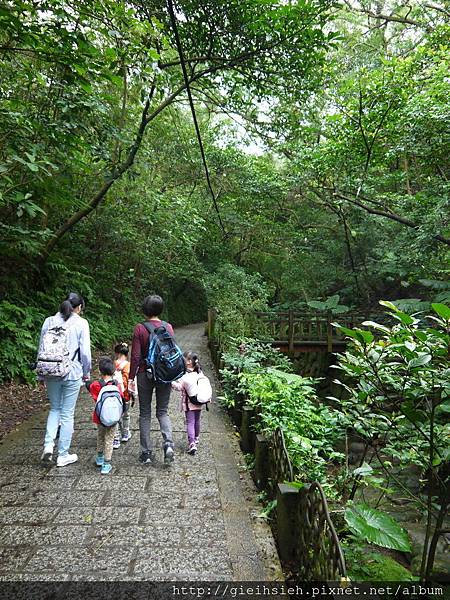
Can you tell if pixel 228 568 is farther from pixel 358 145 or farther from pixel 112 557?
pixel 358 145

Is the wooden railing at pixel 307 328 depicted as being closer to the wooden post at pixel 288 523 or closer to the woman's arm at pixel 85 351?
the woman's arm at pixel 85 351

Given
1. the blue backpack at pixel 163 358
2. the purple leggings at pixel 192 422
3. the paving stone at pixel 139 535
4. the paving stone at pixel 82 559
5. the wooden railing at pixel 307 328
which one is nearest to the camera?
the paving stone at pixel 82 559

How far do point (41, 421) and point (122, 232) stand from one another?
612 centimetres

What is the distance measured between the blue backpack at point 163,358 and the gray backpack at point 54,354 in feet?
2.57

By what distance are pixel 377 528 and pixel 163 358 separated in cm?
229

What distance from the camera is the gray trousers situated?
3.87 metres

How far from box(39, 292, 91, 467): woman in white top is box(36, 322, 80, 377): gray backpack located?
3 cm

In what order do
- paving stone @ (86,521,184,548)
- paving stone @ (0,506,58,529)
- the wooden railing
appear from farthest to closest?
the wooden railing < paving stone @ (0,506,58,529) < paving stone @ (86,521,184,548)

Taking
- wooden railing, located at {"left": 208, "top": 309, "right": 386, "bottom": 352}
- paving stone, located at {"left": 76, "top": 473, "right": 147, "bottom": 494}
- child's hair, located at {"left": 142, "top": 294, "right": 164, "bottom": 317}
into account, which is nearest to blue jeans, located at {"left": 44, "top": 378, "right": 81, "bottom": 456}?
paving stone, located at {"left": 76, "top": 473, "right": 147, "bottom": 494}

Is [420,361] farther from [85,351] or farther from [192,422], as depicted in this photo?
[85,351]

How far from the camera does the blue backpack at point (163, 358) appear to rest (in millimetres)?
3699

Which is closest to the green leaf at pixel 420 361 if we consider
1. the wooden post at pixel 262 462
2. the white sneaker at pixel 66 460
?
the wooden post at pixel 262 462

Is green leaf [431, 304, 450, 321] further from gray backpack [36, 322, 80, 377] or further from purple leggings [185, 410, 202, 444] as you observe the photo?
gray backpack [36, 322, 80, 377]

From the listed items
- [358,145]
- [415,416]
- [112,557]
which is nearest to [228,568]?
[112,557]
